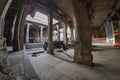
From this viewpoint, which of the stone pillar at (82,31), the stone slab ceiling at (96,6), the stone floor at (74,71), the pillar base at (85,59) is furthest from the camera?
the stone slab ceiling at (96,6)

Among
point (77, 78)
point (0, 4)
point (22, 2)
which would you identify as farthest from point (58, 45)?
point (0, 4)

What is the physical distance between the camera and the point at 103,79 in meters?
2.74

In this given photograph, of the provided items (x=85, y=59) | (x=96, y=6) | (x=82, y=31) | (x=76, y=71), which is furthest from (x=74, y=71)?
(x=96, y=6)

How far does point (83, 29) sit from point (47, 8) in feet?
14.8

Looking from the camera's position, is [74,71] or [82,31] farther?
[82,31]

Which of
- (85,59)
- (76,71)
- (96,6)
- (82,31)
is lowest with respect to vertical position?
(76,71)

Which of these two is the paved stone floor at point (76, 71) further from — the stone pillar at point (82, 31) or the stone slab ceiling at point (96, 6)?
the stone slab ceiling at point (96, 6)

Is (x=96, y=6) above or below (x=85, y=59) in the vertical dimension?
above

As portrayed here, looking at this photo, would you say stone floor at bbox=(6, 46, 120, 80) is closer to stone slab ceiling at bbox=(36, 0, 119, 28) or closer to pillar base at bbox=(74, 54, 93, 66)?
pillar base at bbox=(74, 54, 93, 66)

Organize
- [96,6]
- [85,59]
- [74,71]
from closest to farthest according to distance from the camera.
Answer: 1. [74,71]
2. [85,59]
3. [96,6]

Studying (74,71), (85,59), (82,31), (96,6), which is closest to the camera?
(74,71)

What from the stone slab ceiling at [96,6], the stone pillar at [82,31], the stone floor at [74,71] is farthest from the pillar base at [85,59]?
the stone slab ceiling at [96,6]

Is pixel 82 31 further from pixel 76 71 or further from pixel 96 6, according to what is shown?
pixel 96 6

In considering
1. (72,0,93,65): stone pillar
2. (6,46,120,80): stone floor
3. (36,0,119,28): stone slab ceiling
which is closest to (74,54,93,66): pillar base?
(72,0,93,65): stone pillar
